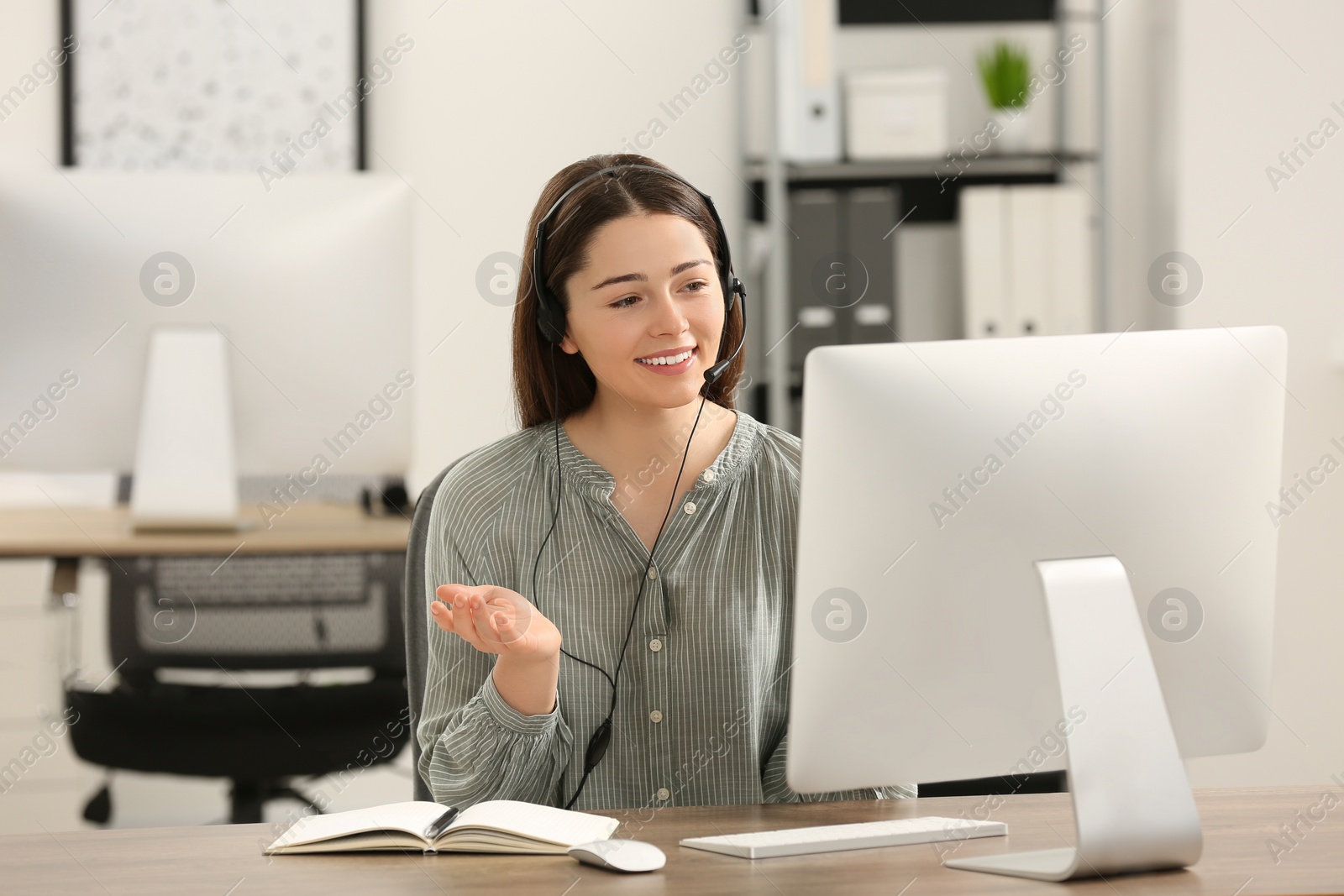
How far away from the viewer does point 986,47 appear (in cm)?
304

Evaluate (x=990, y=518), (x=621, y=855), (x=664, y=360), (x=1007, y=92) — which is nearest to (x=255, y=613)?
(x=664, y=360)

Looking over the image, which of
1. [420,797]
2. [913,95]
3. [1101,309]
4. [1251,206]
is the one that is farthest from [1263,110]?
[420,797]

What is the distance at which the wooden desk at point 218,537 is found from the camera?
1862mm

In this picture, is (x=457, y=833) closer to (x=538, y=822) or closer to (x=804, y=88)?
(x=538, y=822)

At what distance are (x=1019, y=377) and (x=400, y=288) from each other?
113 centimetres

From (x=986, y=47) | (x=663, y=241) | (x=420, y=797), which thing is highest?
(x=986, y=47)

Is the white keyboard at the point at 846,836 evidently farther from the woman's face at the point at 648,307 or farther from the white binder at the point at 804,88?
the white binder at the point at 804,88

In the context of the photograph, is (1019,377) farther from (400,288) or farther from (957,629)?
(400,288)

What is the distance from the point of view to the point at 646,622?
1270 millimetres

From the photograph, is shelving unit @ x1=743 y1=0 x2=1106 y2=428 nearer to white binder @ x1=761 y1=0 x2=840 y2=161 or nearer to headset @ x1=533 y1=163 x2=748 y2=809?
white binder @ x1=761 y1=0 x2=840 y2=161

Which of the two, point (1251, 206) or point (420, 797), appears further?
point (1251, 206)

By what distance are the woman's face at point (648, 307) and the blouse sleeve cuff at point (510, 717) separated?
0.37 meters

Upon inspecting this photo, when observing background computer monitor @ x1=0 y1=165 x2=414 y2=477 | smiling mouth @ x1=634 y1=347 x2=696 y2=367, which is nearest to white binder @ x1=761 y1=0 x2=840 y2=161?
background computer monitor @ x1=0 y1=165 x2=414 y2=477

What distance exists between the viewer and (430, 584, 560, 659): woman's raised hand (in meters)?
0.98
